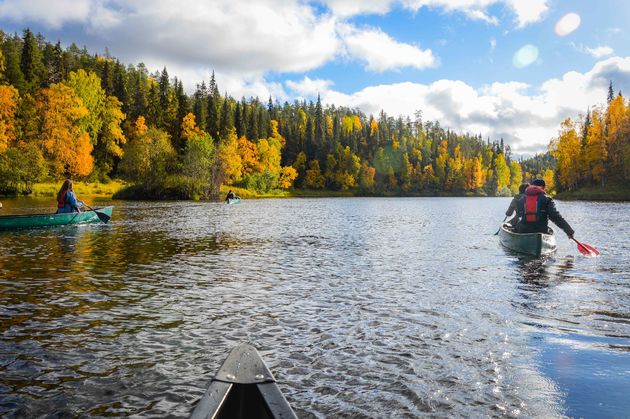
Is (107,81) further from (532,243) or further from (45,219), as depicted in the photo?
(532,243)

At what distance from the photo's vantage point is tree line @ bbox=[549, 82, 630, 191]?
8675cm

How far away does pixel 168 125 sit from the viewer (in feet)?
323

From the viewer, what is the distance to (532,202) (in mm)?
A: 18578

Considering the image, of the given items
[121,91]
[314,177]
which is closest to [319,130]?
[314,177]

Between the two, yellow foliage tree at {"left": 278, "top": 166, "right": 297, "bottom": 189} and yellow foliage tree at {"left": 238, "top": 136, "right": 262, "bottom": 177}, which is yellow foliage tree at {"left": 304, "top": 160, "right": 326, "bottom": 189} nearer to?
yellow foliage tree at {"left": 278, "top": 166, "right": 297, "bottom": 189}

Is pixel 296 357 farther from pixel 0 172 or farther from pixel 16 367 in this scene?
pixel 0 172

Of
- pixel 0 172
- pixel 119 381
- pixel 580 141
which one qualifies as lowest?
pixel 119 381

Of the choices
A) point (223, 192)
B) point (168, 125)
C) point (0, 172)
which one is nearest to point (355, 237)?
point (0, 172)

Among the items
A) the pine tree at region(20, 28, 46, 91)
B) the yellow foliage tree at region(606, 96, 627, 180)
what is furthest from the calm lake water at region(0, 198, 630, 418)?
the yellow foliage tree at region(606, 96, 627, 180)

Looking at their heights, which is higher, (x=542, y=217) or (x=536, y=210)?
(x=536, y=210)

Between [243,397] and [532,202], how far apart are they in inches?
679

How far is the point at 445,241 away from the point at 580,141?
8710 cm

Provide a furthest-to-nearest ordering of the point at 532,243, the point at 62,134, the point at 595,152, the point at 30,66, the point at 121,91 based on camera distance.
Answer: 1. the point at 121,91
2. the point at 595,152
3. the point at 30,66
4. the point at 62,134
5. the point at 532,243

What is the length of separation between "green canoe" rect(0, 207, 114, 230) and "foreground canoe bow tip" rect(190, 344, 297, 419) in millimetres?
24476
